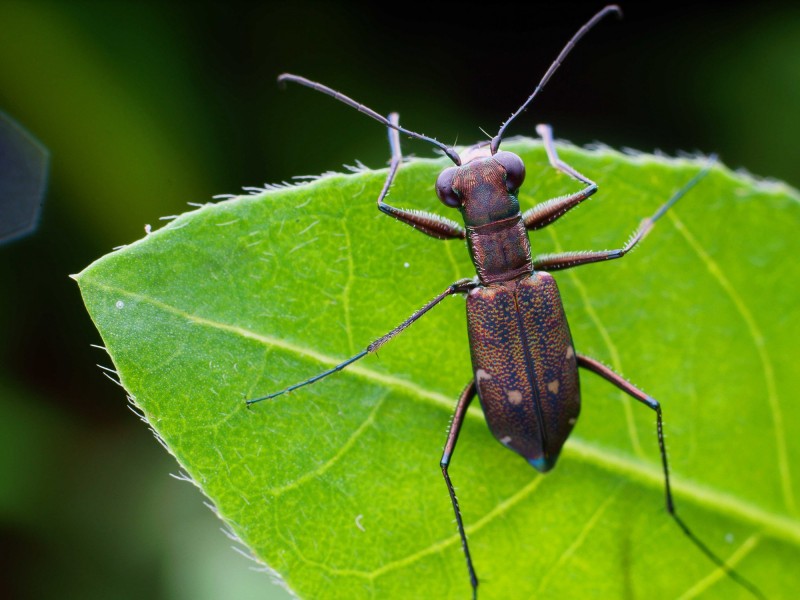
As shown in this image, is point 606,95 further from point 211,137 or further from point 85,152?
point 85,152

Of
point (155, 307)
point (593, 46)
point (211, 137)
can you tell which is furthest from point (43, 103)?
point (593, 46)

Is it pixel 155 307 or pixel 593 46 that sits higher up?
pixel 155 307

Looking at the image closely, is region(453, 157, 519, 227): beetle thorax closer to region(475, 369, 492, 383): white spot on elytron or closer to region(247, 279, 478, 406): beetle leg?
region(247, 279, 478, 406): beetle leg

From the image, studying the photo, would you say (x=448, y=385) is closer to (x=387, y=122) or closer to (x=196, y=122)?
(x=387, y=122)

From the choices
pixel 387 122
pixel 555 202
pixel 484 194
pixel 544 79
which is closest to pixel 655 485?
pixel 555 202

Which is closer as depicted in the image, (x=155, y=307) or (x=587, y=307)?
(x=155, y=307)

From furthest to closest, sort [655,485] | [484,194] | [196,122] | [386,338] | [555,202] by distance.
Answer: [196,122] < [484,194] < [555,202] < [655,485] < [386,338]

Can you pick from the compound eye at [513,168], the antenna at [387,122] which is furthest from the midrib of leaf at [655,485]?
the antenna at [387,122]

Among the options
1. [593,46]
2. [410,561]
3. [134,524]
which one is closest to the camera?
[410,561]
